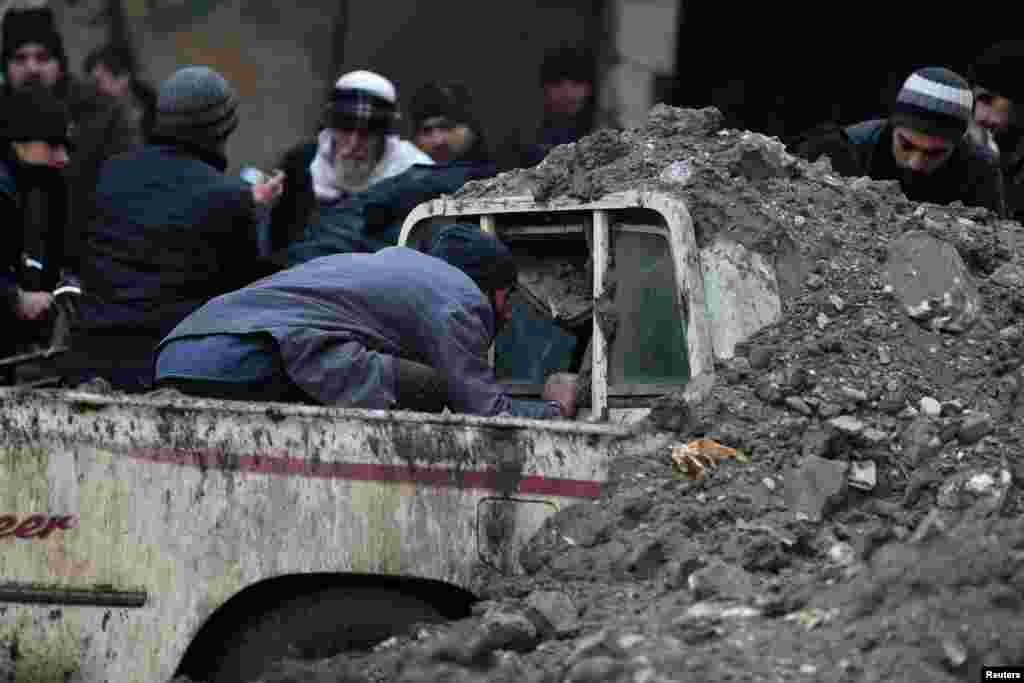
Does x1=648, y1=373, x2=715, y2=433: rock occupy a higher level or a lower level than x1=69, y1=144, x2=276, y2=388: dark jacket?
lower

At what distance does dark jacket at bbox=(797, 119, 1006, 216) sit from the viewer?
8.22 metres

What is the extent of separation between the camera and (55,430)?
19.0ft

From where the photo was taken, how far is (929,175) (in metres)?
8.23

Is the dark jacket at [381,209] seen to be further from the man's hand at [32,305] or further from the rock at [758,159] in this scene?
the rock at [758,159]

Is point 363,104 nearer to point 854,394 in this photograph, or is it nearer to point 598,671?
point 854,394

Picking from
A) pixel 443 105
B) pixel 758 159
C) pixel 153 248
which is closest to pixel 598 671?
pixel 758 159

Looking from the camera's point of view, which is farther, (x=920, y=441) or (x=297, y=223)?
(x=297, y=223)

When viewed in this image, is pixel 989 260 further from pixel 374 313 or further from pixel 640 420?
pixel 374 313

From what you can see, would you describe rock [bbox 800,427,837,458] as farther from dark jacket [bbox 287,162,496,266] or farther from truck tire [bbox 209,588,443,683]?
dark jacket [bbox 287,162,496,266]

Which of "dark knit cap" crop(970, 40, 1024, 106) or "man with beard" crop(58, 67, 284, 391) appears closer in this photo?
"man with beard" crop(58, 67, 284, 391)

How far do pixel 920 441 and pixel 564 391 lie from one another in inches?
47.4

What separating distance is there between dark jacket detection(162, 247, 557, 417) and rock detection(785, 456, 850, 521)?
2.81ft

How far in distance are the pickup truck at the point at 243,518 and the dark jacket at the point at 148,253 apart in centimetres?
211

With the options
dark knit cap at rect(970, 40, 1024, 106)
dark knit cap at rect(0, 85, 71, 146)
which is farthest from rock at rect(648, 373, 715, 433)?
dark knit cap at rect(970, 40, 1024, 106)
